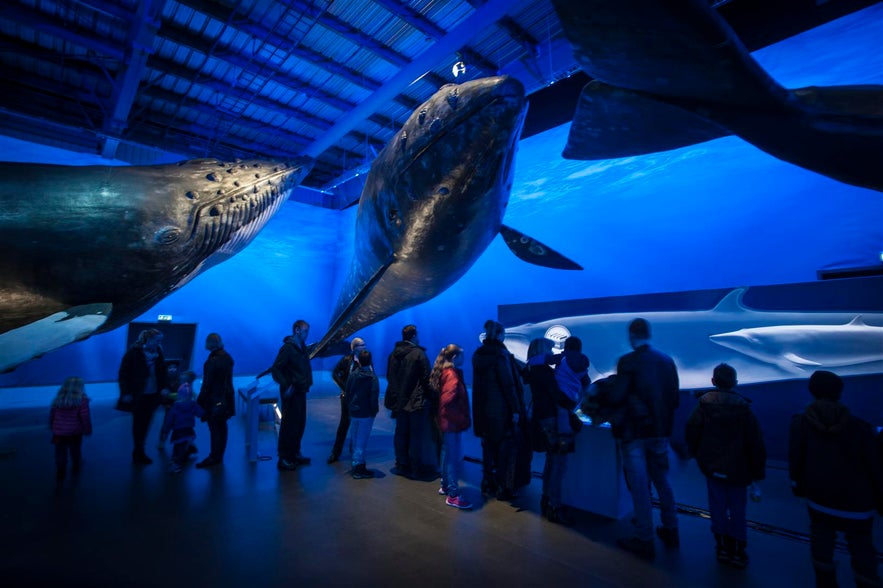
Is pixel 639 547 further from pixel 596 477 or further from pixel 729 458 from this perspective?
pixel 729 458

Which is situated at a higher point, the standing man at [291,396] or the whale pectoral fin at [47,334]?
the whale pectoral fin at [47,334]

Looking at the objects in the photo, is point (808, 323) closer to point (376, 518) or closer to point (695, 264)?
point (695, 264)

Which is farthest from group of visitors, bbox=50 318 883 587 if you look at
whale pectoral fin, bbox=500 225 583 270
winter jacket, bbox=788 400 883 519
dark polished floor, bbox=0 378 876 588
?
whale pectoral fin, bbox=500 225 583 270

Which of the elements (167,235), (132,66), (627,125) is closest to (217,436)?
(167,235)

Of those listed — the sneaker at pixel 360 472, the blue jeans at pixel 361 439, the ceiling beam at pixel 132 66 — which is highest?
the ceiling beam at pixel 132 66

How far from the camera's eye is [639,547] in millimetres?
2982

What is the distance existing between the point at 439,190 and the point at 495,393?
6.89ft

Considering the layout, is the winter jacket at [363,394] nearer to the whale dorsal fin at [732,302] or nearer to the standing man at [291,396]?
the standing man at [291,396]

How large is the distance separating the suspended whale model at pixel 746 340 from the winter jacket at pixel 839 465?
11.8 feet

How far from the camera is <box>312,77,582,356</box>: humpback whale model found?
2994 mm

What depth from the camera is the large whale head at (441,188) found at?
118 inches

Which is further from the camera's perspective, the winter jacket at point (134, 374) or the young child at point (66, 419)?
the winter jacket at point (134, 374)

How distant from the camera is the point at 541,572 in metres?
2.70

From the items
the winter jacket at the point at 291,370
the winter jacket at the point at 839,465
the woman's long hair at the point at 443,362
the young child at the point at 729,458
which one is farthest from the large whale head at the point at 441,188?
the winter jacket at the point at 839,465
